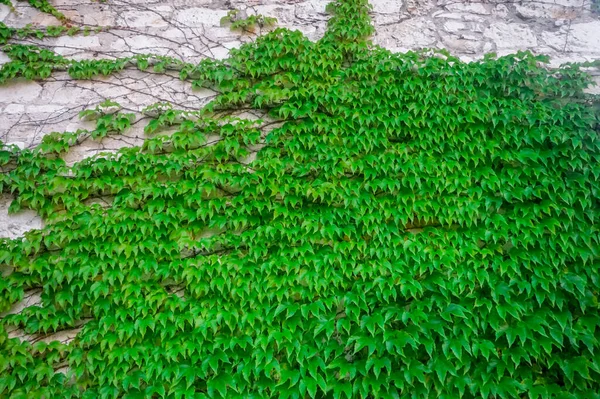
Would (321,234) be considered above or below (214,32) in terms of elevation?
below

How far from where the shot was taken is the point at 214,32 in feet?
11.3

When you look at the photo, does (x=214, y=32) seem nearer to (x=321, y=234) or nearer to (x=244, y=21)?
(x=244, y=21)

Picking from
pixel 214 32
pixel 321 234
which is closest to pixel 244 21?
pixel 214 32

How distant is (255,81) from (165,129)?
791mm

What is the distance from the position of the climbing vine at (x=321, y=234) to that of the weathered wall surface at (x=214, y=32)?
134 mm

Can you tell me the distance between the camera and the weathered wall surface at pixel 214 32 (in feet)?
10.8

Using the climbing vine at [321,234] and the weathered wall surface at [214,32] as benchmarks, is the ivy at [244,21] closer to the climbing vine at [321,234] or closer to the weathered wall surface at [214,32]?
the weathered wall surface at [214,32]

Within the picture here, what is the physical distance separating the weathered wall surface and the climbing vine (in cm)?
13

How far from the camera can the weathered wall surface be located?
3291 mm

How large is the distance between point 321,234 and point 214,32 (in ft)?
6.31

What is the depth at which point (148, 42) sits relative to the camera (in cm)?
343

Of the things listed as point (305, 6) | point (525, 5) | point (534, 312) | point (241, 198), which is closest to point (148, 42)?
point (305, 6)

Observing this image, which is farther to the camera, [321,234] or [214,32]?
[214,32]

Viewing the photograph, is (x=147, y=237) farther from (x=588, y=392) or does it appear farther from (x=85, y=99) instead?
(x=588, y=392)
